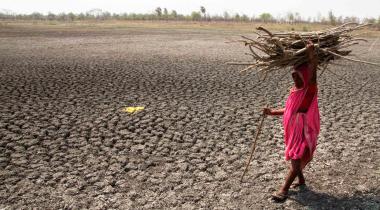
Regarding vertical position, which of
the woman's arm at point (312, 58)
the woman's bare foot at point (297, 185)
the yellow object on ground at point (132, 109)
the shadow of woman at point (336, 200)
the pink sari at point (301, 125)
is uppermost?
the woman's arm at point (312, 58)

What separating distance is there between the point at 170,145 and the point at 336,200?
2165 millimetres

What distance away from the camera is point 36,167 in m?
4.00

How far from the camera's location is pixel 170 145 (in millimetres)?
4691

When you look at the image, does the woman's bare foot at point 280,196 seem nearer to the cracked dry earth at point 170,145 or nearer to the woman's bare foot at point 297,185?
the cracked dry earth at point 170,145

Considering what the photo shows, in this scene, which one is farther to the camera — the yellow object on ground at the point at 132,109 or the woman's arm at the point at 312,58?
the yellow object on ground at the point at 132,109

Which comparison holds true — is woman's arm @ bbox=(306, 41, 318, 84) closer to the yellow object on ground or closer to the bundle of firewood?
the bundle of firewood

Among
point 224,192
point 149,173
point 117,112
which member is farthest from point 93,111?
point 224,192

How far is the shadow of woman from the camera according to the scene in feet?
10.6

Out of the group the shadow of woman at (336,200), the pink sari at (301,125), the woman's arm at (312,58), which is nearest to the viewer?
the woman's arm at (312,58)

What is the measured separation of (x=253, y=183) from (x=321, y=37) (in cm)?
163

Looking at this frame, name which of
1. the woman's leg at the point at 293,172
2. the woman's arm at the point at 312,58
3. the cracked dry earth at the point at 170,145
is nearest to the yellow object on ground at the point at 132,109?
the cracked dry earth at the point at 170,145

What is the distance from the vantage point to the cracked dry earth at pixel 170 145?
3457 millimetres

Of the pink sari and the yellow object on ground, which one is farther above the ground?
the pink sari

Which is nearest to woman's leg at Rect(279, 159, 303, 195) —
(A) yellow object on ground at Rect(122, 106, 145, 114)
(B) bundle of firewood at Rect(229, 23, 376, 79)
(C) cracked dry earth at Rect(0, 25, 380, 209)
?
(C) cracked dry earth at Rect(0, 25, 380, 209)
